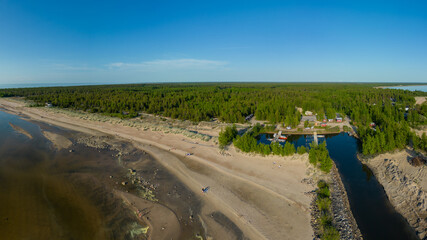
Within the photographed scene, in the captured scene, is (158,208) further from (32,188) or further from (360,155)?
(360,155)

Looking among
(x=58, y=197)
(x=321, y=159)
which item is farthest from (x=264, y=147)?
(x=58, y=197)

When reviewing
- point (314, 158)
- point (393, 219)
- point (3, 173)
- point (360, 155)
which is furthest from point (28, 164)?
point (360, 155)

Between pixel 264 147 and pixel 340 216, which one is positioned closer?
pixel 340 216

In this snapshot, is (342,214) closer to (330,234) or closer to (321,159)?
(330,234)

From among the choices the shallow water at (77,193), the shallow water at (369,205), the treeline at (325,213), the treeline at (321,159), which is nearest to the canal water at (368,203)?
the shallow water at (369,205)

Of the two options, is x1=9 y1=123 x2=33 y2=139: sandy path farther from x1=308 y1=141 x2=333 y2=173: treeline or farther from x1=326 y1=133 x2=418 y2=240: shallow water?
x1=326 y1=133 x2=418 y2=240: shallow water

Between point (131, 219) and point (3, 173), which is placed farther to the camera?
point (3, 173)
